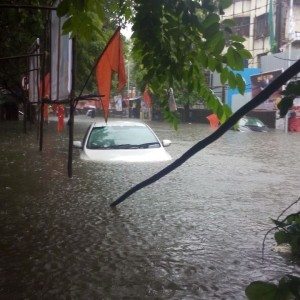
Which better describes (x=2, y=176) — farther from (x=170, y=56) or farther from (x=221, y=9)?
(x=221, y=9)

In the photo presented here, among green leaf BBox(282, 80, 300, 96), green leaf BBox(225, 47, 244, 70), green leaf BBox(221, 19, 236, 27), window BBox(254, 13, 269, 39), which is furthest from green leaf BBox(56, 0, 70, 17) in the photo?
window BBox(254, 13, 269, 39)

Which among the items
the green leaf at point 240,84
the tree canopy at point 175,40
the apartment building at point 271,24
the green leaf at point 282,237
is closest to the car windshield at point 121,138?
the tree canopy at point 175,40

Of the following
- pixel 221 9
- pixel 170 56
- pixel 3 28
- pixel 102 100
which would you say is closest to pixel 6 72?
pixel 3 28

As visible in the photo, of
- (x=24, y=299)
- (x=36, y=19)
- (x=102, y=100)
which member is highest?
(x=36, y=19)

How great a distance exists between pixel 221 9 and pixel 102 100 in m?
4.04

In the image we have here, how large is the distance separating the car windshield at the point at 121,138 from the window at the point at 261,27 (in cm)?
2713

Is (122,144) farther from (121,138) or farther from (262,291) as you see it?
(262,291)

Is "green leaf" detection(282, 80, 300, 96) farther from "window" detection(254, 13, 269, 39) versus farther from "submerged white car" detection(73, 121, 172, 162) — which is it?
"window" detection(254, 13, 269, 39)

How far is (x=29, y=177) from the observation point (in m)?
8.87

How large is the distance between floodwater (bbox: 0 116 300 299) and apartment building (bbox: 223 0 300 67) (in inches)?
745

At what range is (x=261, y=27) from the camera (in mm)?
36125

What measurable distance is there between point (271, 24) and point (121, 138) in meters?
25.5

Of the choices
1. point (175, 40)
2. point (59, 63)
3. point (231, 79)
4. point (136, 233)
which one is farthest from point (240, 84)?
point (59, 63)

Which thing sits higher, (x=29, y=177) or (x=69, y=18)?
(x=69, y=18)
